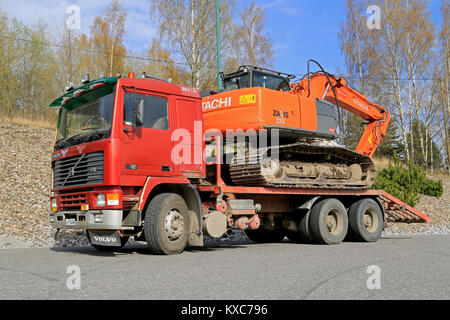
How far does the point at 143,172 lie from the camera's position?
7.58m

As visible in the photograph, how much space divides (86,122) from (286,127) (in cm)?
412

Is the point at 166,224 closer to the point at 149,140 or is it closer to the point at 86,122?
the point at 149,140

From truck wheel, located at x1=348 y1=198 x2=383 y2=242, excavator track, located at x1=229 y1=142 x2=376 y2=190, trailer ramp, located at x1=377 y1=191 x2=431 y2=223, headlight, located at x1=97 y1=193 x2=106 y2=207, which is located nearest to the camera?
headlight, located at x1=97 y1=193 x2=106 y2=207

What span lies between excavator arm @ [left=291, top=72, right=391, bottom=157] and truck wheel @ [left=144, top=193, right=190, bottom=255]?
466 cm

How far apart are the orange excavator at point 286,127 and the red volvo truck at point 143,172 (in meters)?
0.25

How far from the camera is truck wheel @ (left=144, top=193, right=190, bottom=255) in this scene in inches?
292

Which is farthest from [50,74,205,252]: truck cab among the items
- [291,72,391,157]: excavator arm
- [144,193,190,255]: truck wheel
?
[291,72,391,157]: excavator arm

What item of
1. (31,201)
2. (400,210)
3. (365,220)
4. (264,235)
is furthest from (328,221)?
(31,201)

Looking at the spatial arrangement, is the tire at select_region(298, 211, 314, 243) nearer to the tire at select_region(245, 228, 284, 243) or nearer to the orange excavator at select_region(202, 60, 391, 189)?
the orange excavator at select_region(202, 60, 391, 189)

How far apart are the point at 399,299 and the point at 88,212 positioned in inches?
197

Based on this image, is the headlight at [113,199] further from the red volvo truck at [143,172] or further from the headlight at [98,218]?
the headlight at [98,218]

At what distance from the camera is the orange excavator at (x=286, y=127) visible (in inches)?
361
